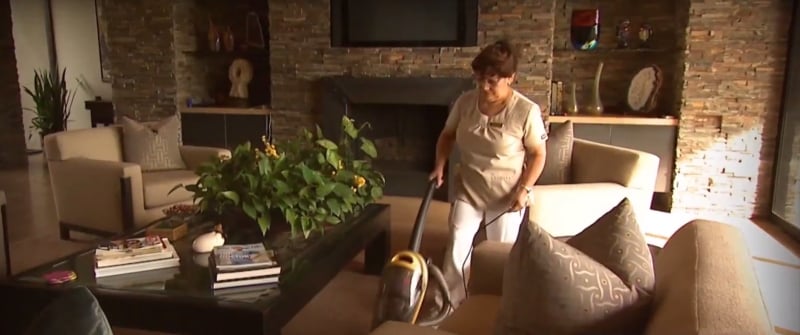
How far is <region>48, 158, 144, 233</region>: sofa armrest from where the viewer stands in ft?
11.3

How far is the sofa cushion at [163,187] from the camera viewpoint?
3584 millimetres

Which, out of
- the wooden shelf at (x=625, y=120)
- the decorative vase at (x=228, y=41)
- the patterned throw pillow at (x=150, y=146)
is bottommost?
the patterned throw pillow at (x=150, y=146)

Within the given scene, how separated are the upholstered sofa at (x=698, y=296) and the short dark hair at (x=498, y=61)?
34.1 inches

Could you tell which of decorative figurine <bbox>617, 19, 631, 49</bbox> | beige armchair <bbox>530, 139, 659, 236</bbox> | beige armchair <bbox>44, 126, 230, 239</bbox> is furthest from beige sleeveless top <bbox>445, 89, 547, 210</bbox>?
decorative figurine <bbox>617, 19, 631, 49</bbox>

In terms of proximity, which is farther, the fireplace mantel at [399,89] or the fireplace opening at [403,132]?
the fireplace opening at [403,132]

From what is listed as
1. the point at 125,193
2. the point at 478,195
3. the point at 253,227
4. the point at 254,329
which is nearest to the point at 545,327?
the point at 254,329

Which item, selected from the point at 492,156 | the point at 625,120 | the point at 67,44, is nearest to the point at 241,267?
the point at 492,156

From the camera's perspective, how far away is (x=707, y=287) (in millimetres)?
1182

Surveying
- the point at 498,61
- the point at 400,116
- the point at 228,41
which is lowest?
the point at 400,116

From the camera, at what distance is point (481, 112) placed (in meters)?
2.49

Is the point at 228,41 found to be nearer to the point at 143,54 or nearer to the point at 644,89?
the point at 143,54

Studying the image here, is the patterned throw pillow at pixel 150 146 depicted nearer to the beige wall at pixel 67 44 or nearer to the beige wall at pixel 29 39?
the beige wall at pixel 67 44

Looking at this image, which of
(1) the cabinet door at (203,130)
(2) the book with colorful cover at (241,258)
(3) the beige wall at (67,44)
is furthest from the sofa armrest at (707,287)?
(3) the beige wall at (67,44)

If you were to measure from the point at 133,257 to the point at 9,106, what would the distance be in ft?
18.3
